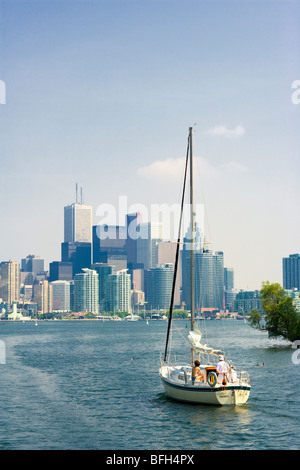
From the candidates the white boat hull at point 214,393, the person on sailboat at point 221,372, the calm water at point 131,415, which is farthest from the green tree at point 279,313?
the person on sailboat at point 221,372

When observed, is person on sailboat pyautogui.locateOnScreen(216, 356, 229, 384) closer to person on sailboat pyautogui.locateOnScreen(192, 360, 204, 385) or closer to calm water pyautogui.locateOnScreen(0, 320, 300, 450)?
person on sailboat pyautogui.locateOnScreen(192, 360, 204, 385)

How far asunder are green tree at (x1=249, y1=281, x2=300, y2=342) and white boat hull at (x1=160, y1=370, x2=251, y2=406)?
192ft

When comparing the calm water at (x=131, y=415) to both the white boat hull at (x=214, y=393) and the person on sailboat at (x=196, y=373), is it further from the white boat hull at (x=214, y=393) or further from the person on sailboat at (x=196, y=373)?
the person on sailboat at (x=196, y=373)

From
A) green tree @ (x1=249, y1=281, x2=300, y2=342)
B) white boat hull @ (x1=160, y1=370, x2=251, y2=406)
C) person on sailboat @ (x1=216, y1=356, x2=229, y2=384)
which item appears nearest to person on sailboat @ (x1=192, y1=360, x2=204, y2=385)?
white boat hull @ (x1=160, y1=370, x2=251, y2=406)

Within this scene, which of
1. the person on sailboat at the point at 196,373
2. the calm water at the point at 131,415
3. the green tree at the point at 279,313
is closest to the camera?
the calm water at the point at 131,415

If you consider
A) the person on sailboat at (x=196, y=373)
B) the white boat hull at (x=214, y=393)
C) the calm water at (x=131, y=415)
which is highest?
the person on sailboat at (x=196, y=373)

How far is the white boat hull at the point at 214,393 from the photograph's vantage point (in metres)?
39.8

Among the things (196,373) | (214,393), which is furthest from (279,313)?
(214,393)

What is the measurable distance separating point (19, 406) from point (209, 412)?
14427 mm

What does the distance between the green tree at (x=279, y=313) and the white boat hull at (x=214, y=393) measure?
192ft

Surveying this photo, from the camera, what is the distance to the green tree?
97938 millimetres
